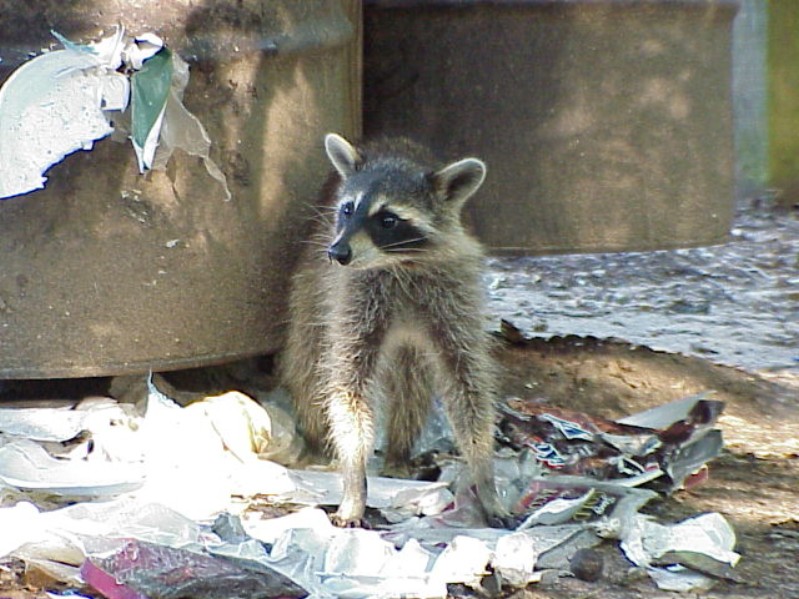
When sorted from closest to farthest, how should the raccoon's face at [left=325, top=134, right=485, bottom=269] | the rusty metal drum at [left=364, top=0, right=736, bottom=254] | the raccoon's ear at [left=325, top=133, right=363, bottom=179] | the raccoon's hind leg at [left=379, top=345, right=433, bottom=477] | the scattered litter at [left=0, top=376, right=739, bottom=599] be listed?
the scattered litter at [left=0, top=376, right=739, bottom=599]
the raccoon's face at [left=325, top=134, right=485, bottom=269]
the raccoon's ear at [left=325, top=133, right=363, bottom=179]
the raccoon's hind leg at [left=379, top=345, right=433, bottom=477]
the rusty metal drum at [left=364, top=0, right=736, bottom=254]

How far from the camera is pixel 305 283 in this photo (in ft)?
12.4

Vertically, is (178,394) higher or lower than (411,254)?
lower

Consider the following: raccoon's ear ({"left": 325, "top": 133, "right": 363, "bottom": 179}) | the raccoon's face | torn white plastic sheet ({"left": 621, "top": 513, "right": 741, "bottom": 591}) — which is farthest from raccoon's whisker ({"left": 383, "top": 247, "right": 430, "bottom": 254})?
torn white plastic sheet ({"left": 621, "top": 513, "right": 741, "bottom": 591})

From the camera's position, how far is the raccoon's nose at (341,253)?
3.22 metres

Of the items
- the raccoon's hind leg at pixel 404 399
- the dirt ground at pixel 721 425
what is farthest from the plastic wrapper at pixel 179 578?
the raccoon's hind leg at pixel 404 399

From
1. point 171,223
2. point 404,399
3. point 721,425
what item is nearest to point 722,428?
point 721,425

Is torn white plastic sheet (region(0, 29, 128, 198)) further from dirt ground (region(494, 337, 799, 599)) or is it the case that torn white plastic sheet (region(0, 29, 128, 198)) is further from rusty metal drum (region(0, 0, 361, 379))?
dirt ground (region(494, 337, 799, 599))

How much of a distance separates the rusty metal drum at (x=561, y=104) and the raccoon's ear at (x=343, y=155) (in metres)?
1.03

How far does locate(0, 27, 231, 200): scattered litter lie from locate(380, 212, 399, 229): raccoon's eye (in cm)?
61

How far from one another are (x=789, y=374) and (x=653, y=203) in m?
0.85

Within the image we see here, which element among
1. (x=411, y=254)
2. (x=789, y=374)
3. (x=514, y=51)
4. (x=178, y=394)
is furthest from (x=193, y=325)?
(x=789, y=374)

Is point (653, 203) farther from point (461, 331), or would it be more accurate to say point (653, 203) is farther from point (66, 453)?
point (66, 453)

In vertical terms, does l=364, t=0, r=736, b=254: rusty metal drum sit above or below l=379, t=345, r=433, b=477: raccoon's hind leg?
above

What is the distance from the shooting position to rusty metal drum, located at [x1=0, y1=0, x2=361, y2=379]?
11.7 ft
